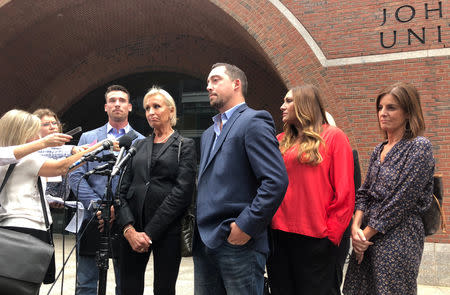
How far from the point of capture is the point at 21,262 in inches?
107

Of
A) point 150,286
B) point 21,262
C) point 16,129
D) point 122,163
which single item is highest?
point 16,129

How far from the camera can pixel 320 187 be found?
2.93m

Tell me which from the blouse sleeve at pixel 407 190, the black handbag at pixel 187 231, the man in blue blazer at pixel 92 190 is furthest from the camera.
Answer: the man in blue blazer at pixel 92 190

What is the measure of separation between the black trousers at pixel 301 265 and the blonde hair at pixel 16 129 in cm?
200

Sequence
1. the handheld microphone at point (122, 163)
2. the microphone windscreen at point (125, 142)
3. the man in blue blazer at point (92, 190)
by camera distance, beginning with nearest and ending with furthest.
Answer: the handheld microphone at point (122, 163), the microphone windscreen at point (125, 142), the man in blue blazer at point (92, 190)

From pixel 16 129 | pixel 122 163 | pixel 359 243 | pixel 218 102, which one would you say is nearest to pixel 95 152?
pixel 122 163

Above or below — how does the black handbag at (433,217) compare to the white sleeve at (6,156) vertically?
below

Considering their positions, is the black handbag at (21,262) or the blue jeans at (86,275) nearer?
the black handbag at (21,262)

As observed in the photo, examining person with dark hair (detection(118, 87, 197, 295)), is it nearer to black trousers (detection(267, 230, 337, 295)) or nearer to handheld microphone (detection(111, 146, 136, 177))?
handheld microphone (detection(111, 146, 136, 177))

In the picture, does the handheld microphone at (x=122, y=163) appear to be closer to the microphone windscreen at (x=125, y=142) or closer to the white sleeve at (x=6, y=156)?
the microphone windscreen at (x=125, y=142)

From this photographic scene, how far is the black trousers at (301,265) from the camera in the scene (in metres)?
2.82

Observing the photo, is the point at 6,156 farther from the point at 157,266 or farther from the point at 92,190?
the point at 157,266

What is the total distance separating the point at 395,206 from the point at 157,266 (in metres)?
1.75

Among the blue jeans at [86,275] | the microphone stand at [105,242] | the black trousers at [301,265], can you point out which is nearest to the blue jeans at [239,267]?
the black trousers at [301,265]
